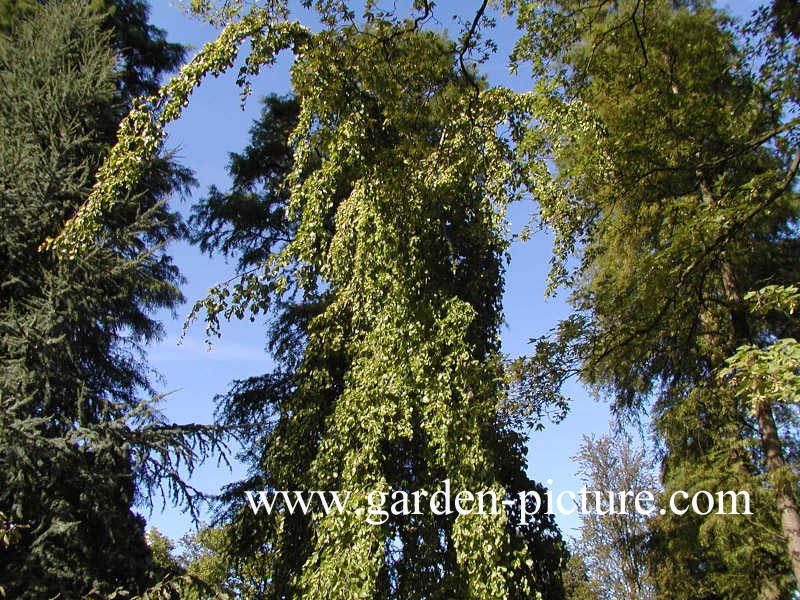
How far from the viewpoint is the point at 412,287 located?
19.8 feet

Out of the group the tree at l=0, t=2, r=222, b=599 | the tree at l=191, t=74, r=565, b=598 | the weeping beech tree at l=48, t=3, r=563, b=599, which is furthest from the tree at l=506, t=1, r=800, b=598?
the tree at l=0, t=2, r=222, b=599

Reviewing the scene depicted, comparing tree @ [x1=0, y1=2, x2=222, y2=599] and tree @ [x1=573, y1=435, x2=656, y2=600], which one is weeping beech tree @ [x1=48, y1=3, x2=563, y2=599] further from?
tree @ [x1=573, y1=435, x2=656, y2=600]

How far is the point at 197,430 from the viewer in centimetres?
642

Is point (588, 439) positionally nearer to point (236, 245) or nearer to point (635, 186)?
point (236, 245)

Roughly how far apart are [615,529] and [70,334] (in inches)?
495

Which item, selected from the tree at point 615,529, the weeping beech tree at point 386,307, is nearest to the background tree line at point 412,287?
the weeping beech tree at point 386,307

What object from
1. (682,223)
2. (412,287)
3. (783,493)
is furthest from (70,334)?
(783,493)

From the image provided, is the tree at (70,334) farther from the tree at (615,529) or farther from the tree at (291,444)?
the tree at (615,529)

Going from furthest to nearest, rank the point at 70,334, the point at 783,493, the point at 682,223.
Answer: the point at 70,334, the point at 783,493, the point at 682,223

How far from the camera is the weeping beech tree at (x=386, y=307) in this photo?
15.2 feet

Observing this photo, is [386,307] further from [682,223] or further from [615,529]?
[615,529]

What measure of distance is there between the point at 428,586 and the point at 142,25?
375 inches

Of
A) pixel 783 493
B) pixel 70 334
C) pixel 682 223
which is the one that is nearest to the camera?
pixel 682 223

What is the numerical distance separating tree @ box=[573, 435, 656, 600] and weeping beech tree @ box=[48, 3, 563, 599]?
820 cm
